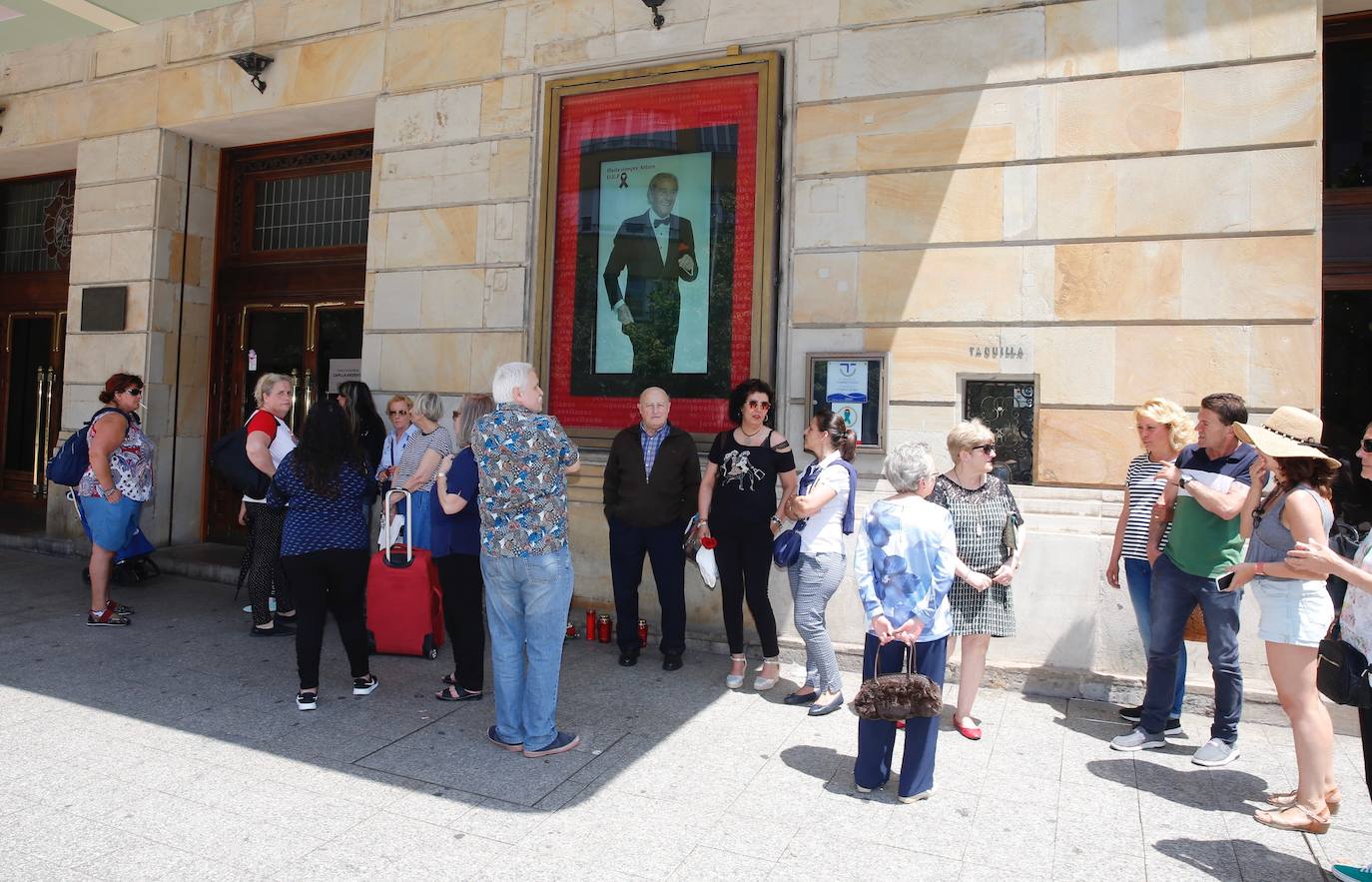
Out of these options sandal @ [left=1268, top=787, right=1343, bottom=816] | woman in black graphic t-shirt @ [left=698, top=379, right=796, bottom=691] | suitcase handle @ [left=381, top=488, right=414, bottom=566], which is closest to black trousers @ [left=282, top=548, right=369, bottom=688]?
→ suitcase handle @ [left=381, top=488, right=414, bottom=566]

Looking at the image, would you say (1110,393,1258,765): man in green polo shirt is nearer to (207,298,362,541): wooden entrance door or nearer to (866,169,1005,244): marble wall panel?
(866,169,1005,244): marble wall panel

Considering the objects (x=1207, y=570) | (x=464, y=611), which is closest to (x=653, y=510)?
(x=464, y=611)

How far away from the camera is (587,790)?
394 centimetres

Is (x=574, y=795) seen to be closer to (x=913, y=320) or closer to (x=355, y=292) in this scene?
(x=913, y=320)

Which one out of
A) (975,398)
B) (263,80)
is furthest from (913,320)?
(263,80)

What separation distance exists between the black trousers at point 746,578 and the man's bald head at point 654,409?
0.80 metres

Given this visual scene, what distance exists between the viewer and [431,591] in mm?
5906

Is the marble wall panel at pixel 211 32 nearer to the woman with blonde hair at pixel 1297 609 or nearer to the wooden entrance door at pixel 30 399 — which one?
the wooden entrance door at pixel 30 399

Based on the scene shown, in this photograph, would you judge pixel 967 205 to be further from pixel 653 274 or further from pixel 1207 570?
pixel 1207 570

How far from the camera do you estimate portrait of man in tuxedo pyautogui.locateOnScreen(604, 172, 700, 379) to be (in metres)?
6.71

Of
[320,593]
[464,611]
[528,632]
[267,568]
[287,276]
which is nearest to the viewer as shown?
[528,632]

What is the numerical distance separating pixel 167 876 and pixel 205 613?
14.2ft

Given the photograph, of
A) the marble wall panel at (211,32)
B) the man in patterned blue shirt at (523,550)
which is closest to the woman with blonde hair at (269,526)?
the man in patterned blue shirt at (523,550)

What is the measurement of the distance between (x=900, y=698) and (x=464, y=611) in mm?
2470
